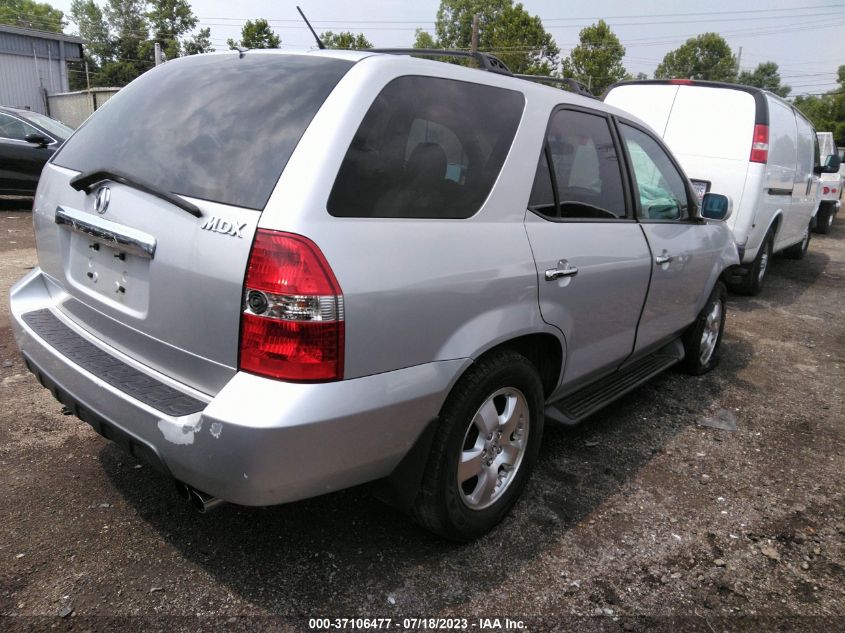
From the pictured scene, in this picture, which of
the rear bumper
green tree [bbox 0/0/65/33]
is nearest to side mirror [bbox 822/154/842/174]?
the rear bumper

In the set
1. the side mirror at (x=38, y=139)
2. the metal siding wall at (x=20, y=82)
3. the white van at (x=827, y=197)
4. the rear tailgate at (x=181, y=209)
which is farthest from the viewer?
the metal siding wall at (x=20, y=82)

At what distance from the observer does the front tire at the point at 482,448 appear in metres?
2.24

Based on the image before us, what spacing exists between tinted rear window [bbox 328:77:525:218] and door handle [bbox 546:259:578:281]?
0.44 meters

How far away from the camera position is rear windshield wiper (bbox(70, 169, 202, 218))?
193cm

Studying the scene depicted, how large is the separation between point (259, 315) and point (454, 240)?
2.36 feet

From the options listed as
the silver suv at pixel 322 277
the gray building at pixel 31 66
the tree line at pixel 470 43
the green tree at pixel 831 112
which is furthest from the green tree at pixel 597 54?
the silver suv at pixel 322 277

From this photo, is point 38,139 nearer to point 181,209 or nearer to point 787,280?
point 181,209

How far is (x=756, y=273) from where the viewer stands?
7.50m

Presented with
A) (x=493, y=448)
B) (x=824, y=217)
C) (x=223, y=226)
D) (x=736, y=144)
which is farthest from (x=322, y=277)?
(x=824, y=217)

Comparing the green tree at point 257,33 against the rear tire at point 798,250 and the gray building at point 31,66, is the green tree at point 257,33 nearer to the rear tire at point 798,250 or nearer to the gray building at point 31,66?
the gray building at point 31,66

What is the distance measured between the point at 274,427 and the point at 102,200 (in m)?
1.10

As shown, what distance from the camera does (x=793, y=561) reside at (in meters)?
2.62

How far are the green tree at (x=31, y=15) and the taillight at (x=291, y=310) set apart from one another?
89534mm

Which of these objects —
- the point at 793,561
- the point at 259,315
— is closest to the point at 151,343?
the point at 259,315
